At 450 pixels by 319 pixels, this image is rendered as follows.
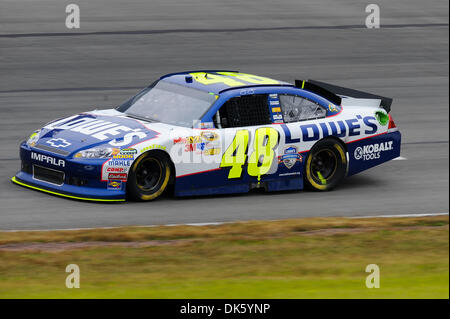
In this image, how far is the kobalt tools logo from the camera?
12789mm

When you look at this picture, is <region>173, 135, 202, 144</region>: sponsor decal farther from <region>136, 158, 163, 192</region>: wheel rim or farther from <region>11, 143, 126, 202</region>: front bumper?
<region>11, 143, 126, 202</region>: front bumper

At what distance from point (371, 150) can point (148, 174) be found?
3288mm

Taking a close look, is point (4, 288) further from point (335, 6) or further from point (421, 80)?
point (335, 6)

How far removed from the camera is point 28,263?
8.98 m

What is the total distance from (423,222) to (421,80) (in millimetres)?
8234

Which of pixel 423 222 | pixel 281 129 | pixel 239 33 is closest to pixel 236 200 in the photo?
pixel 281 129

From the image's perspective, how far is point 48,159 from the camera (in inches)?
442

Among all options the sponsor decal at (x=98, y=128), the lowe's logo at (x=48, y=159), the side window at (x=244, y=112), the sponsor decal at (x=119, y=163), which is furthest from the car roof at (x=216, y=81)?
the lowe's logo at (x=48, y=159)

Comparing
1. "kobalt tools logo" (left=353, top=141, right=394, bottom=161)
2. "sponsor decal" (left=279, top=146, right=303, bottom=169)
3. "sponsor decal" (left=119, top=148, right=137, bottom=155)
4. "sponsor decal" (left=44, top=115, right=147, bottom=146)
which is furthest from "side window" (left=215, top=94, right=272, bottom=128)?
"kobalt tools logo" (left=353, top=141, right=394, bottom=161)

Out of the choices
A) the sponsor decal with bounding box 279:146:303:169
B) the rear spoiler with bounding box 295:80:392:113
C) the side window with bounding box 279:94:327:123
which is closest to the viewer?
the sponsor decal with bounding box 279:146:303:169

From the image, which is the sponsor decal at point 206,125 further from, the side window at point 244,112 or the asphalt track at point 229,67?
the asphalt track at point 229,67

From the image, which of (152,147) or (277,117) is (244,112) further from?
(152,147)

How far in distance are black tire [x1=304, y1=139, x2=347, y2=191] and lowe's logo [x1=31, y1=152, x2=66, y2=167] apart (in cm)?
320

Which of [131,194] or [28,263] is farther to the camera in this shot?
[131,194]
